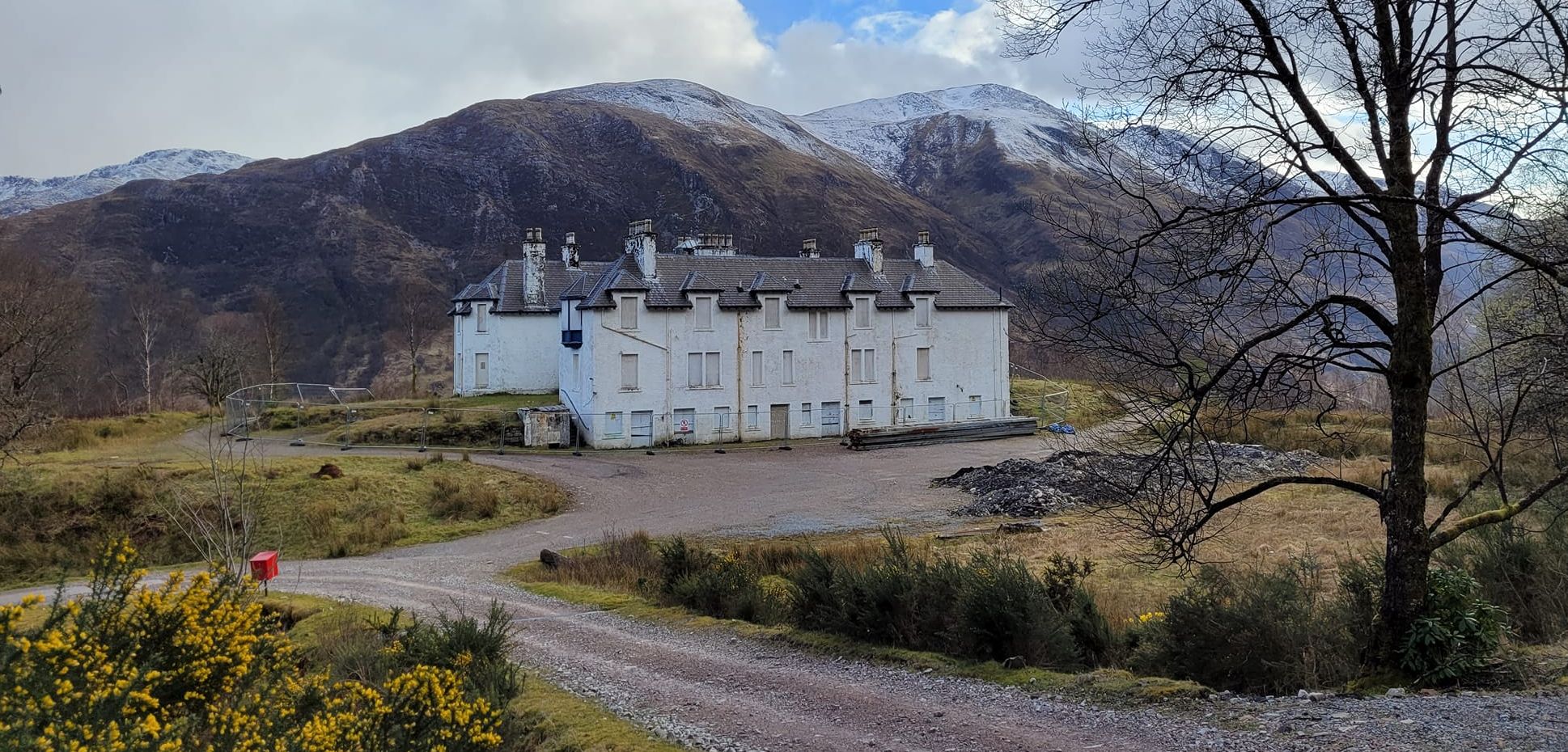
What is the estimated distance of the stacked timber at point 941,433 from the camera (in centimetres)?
4225

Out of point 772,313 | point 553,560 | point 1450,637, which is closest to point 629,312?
point 772,313

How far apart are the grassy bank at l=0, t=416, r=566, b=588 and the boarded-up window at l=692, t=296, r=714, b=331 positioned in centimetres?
1353

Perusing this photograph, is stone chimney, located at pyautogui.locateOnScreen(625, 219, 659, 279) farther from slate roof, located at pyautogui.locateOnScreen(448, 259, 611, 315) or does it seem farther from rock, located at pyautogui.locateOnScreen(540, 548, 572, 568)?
rock, located at pyautogui.locateOnScreen(540, 548, 572, 568)

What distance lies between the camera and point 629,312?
136 feet

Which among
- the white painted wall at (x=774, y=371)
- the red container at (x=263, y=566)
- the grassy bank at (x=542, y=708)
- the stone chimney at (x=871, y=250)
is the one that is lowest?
the grassy bank at (x=542, y=708)

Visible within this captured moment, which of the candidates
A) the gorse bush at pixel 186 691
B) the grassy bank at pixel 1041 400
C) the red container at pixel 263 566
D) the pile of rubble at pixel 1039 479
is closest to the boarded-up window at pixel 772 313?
the grassy bank at pixel 1041 400

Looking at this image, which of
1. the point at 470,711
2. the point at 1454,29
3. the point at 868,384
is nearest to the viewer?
the point at 470,711

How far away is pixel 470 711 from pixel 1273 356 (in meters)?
6.95

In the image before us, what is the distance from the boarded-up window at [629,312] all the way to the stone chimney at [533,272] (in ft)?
41.4

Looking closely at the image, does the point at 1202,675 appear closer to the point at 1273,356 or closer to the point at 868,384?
the point at 1273,356

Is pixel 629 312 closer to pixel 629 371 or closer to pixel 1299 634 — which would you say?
pixel 629 371

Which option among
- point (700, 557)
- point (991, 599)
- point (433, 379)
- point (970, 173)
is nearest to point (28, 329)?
point (700, 557)

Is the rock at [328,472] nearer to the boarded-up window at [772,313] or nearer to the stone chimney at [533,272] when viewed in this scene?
the boarded-up window at [772,313]

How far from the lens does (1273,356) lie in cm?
828
